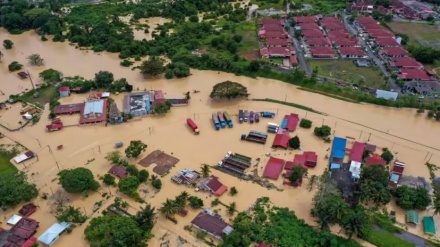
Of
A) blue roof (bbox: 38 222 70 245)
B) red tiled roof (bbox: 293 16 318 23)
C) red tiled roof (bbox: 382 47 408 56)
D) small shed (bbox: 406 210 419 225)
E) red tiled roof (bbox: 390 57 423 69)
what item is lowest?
small shed (bbox: 406 210 419 225)

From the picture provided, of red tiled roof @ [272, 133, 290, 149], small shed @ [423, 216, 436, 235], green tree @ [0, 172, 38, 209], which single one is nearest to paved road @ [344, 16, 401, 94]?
red tiled roof @ [272, 133, 290, 149]

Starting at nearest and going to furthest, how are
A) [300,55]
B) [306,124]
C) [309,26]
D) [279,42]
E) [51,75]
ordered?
1. [306,124]
2. [51,75]
3. [300,55]
4. [279,42]
5. [309,26]

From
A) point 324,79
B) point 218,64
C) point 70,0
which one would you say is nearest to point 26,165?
point 218,64

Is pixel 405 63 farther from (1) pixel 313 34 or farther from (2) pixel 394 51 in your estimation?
(1) pixel 313 34

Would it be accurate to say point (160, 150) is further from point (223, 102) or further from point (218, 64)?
point (218, 64)

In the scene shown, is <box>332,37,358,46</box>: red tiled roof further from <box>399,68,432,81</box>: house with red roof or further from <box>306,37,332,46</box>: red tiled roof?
<box>399,68,432,81</box>: house with red roof

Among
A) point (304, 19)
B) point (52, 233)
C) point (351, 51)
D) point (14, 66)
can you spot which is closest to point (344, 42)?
point (351, 51)
